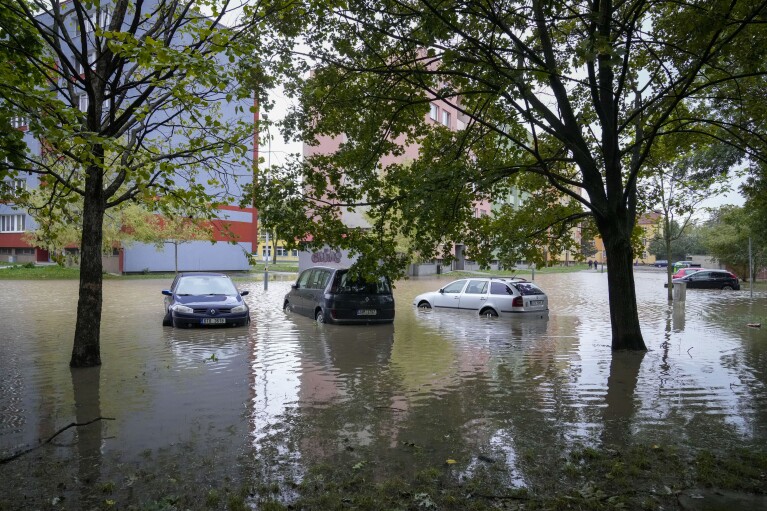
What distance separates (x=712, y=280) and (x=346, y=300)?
30265mm

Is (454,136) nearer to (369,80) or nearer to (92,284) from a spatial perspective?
(369,80)

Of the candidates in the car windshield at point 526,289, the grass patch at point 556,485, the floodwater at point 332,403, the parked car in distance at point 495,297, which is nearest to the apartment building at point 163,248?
the parked car in distance at point 495,297

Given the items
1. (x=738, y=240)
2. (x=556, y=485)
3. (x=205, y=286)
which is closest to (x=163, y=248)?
(x=205, y=286)

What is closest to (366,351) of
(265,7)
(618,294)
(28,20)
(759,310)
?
(618,294)

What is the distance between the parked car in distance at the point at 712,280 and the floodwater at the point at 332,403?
24.6 metres

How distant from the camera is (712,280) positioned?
35.7 metres

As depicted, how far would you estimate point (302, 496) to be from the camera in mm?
4055

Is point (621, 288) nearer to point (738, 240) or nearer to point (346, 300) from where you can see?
point (346, 300)

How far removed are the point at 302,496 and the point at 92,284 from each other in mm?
6169

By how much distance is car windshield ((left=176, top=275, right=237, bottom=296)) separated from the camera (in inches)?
590

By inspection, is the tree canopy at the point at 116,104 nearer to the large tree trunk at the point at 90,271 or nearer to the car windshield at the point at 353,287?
the large tree trunk at the point at 90,271

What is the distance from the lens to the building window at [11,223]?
50.3 meters

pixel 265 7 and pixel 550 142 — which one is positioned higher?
pixel 265 7

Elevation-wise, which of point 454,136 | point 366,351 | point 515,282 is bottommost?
point 366,351
